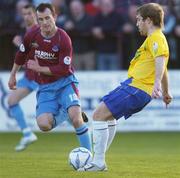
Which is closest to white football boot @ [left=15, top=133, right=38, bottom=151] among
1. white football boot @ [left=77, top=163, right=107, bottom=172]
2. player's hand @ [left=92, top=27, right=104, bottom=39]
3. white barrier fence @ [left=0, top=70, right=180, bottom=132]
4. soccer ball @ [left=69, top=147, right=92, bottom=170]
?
white barrier fence @ [left=0, top=70, right=180, bottom=132]

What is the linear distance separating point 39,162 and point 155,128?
7647 mm

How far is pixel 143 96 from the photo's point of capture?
940cm

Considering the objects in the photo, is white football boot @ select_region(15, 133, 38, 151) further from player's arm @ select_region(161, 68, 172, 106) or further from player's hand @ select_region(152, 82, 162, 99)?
player's hand @ select_region(152, 82, 162, 99)

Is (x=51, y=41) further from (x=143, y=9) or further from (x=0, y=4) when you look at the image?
(x=0, y=4)

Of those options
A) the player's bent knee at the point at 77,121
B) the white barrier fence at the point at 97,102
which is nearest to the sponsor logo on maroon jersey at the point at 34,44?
the player's bent knee at the point at 77,121

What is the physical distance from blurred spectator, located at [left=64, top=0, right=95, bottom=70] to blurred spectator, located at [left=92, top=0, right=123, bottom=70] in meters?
0.21

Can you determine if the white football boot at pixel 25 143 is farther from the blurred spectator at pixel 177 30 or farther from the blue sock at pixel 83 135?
the blurred spectator at pixel 177 30

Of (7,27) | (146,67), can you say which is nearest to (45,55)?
(146,67)

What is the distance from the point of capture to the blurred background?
18.0 metres

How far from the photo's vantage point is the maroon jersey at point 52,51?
10.8 m

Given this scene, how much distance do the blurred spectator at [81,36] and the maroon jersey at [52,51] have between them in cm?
777

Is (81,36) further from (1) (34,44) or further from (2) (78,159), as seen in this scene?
(2) (78,159)

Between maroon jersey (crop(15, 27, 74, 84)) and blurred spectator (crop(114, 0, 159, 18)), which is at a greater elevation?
maroon jersey (crop(15, 27, 74, 84))

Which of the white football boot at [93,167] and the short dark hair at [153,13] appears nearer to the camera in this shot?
the short dark hair at [153,13]
